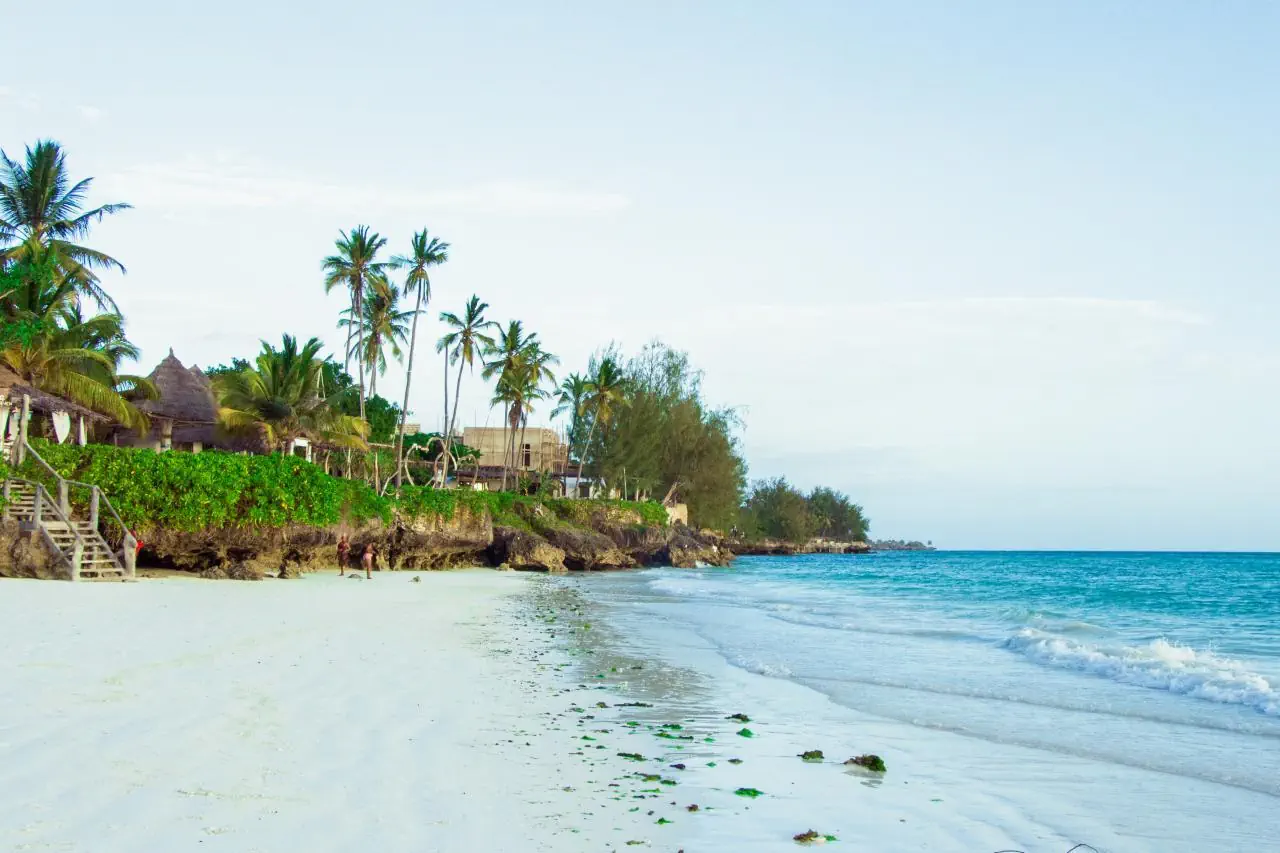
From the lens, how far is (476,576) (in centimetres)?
3303

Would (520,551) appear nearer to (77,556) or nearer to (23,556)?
(77,556)

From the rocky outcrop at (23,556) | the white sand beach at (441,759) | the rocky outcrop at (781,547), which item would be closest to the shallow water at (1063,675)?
the white sand beach at (441,759)

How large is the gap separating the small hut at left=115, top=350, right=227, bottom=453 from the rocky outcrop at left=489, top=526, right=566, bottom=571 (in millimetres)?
12549

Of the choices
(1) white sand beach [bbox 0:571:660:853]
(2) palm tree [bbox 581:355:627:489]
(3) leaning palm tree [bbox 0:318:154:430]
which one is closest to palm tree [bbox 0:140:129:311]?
(3) leaning palm tree [bbox 0:318:154:430]

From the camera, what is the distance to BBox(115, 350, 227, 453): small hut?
31.8m

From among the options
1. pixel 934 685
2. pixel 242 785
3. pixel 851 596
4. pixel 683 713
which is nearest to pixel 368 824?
pixel 242 785

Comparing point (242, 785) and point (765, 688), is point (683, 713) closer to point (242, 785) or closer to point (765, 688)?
point (765, 688)

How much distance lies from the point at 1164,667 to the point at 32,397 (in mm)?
24833

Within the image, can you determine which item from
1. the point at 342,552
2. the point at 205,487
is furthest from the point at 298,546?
the point at 205,487

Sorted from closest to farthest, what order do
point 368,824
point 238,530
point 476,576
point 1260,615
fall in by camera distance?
point 368,824
point 238,530
point 1260,615
point 476,576

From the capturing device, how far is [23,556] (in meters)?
17.9

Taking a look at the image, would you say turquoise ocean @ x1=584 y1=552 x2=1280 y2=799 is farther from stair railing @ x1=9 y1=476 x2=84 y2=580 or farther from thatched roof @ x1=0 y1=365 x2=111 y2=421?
thatched roof @ x1=0 y1=365 x2=111 y2=421

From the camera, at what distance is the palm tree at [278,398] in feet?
103

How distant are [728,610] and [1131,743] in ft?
51.2
